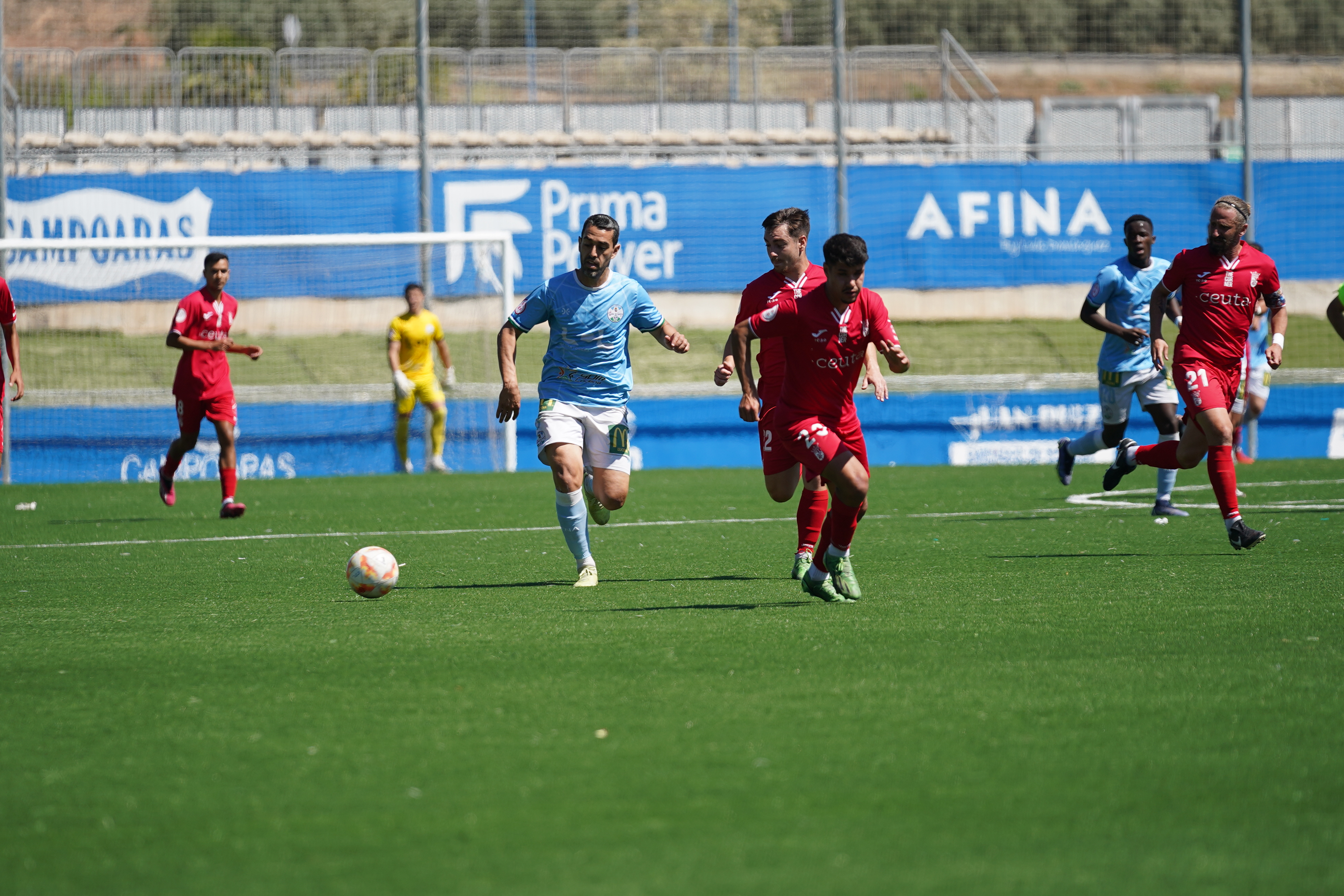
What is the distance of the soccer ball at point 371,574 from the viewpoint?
7.69 meters

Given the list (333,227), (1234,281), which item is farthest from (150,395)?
(1234,281)

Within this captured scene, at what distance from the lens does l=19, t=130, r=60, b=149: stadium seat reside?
1916 cm

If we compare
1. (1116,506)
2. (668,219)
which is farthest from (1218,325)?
(668,219)

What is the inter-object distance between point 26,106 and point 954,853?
1948cm

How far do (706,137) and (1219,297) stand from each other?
678 inches

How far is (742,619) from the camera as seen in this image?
687 centimetres

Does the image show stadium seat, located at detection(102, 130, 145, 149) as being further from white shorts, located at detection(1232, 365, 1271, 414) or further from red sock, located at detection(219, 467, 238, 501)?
white shorts, located at detection(1232, 365, 1271, 414)

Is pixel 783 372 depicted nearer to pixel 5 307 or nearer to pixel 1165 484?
pixel 1165 484

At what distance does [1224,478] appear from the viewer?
917 centimetres

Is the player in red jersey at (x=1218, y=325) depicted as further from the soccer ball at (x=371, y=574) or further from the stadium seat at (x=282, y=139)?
the stadium seat at (x=282, y=139)

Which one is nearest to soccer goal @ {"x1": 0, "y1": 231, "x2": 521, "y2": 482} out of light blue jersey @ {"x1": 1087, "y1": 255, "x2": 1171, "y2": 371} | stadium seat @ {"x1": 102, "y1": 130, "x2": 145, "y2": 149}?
stadium seat @ {"x1": 102, "y1": 130, "x2": 145, "y2": 149}

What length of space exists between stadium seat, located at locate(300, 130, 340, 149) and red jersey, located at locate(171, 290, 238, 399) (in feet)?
33.3

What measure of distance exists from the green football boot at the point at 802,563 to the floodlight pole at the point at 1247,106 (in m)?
12.6

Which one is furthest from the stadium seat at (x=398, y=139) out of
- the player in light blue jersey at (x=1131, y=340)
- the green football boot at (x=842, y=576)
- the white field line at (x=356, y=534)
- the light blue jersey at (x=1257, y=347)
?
the green football boot at (x=842, y=576)
